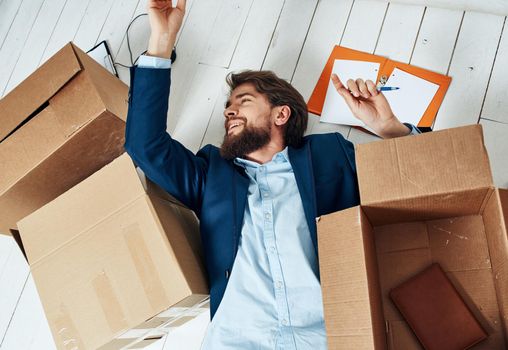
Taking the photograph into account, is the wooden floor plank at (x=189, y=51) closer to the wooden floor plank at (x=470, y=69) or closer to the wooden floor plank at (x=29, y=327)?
the wooden floor plank at (x=29, y=327)

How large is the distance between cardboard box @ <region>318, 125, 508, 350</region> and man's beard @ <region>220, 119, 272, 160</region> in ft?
1.53

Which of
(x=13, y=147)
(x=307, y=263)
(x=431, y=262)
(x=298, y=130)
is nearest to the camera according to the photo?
(x=431, y=262)

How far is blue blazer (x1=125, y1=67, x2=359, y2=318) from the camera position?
128 centimetres

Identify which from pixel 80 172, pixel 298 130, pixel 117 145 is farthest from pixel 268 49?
pixel 80 172

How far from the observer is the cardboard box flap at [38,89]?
1.41 meters

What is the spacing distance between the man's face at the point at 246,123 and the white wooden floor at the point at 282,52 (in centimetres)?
29

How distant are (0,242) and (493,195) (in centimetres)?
177

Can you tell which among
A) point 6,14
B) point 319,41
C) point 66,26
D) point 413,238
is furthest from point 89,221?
point 6,14

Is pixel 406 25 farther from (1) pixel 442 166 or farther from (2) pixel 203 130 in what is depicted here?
(1) pixel 442 166

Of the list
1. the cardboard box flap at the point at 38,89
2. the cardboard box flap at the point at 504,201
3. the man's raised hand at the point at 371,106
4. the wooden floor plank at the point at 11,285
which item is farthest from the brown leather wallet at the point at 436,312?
the wooden floor plank at the point at 11,285

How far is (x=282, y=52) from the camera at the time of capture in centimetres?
183

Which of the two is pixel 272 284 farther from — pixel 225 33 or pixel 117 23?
pixel 117 23

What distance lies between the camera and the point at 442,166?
37.0 inches

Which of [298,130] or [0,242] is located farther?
[0,242]
